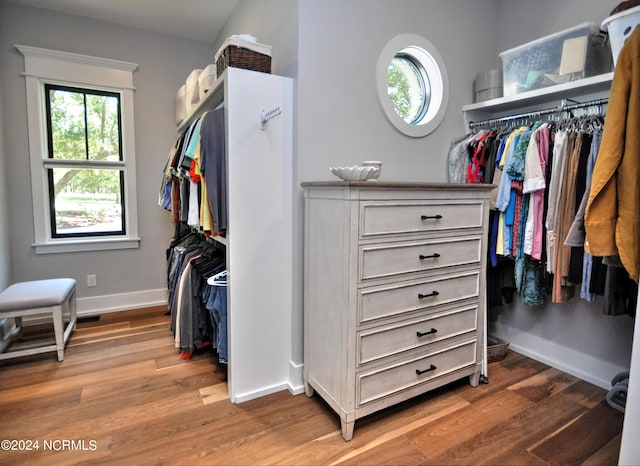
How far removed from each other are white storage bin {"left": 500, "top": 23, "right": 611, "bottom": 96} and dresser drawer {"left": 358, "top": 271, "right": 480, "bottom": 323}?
127 centimetres

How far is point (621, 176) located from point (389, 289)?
96cm

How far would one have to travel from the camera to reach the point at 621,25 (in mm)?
1703

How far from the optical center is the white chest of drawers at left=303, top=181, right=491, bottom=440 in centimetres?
162

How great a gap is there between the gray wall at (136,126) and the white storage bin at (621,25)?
3.15 meters

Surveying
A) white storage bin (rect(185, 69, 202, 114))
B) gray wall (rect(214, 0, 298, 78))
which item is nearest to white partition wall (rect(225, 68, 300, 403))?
gray wall (rect(214, 0, 298, 78))

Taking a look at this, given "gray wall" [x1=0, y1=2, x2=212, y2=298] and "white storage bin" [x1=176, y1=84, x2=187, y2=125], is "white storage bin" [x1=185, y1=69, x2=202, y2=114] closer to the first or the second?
"white storage bin" [x1=176, y1=84, x2=187, y2=125]

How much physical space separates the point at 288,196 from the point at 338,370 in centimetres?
95

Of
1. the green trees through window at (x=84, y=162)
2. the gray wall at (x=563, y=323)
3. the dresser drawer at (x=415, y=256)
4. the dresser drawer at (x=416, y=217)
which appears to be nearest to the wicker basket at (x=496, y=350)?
the gray wall at (x=563, y=323)

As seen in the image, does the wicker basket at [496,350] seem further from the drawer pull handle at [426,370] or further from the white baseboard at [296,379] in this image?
the white baseboard at [296,379]

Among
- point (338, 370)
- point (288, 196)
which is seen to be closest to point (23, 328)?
point (288, 196)

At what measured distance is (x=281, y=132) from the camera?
6.40ft

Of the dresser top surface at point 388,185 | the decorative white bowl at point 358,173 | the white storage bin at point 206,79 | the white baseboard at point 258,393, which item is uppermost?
the white storage bin at point 206,79

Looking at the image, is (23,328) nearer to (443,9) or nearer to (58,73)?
(58,73)

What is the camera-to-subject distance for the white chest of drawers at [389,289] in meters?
1.62
